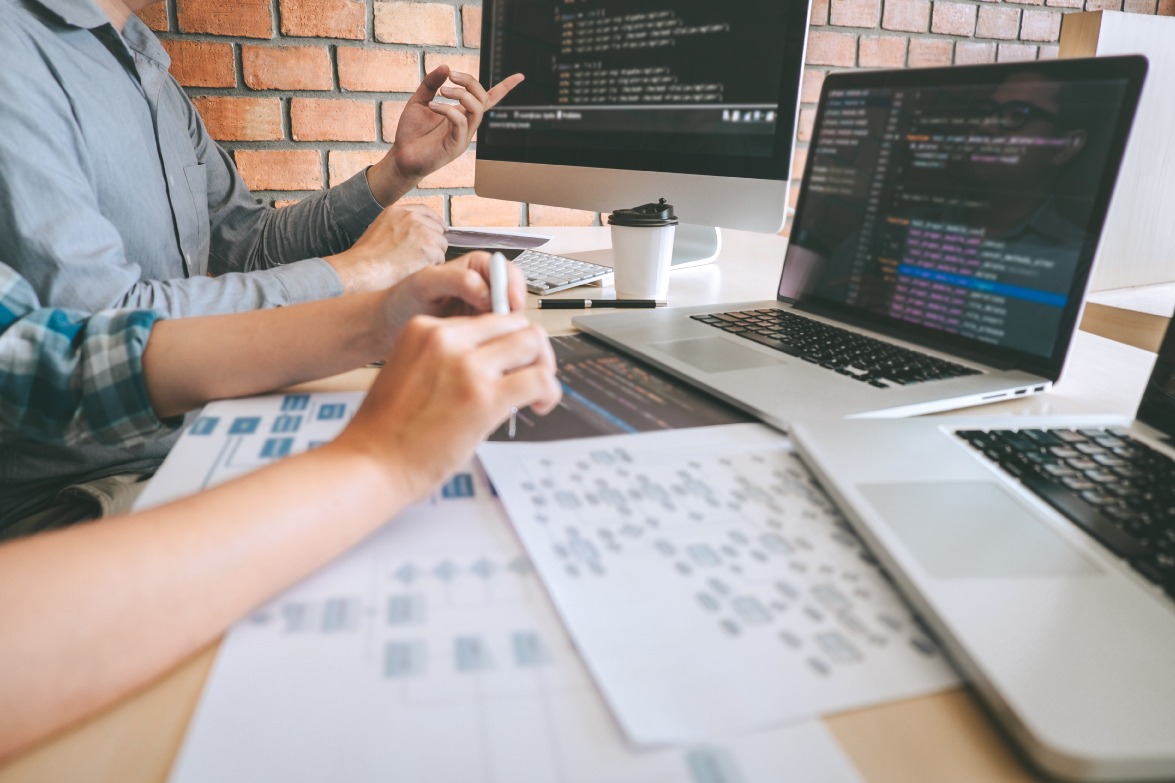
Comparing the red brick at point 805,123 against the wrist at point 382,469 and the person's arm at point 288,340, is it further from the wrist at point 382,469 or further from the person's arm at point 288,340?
the wrist at point 382,469

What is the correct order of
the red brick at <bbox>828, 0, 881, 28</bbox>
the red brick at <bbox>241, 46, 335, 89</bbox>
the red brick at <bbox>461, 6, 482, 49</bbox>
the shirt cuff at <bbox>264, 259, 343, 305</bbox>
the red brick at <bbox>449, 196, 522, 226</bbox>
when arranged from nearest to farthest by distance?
the shirt cuff at <bbox>264, 259, 343, 305</bbox>
the red brick at <bbox>241, 46, 335, 89</bbox>
the red brick at <bbox>461, 6, 482, 49</bbox>
the red brick at <bbox>449, 196, 522, 226</bbox>
the red brick at <bbox>828, 0, 881, 28</bbox>

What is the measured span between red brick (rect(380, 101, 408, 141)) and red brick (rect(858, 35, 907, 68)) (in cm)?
123

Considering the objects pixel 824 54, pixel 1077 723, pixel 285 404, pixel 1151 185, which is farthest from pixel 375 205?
pixel 824 54

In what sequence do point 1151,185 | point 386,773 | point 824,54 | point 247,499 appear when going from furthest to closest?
point 824,54, point 1151,185, point 247,499, point 386,773

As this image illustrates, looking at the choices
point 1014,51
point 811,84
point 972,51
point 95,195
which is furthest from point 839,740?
point 1014,51

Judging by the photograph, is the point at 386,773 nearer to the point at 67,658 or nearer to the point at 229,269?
the point at 67,658

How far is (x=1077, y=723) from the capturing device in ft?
0.85

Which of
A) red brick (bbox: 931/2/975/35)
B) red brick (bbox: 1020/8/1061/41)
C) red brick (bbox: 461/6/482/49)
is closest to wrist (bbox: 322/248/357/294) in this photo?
red brick (bbox: 461/6/482/49)

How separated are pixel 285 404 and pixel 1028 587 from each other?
1.64 feet

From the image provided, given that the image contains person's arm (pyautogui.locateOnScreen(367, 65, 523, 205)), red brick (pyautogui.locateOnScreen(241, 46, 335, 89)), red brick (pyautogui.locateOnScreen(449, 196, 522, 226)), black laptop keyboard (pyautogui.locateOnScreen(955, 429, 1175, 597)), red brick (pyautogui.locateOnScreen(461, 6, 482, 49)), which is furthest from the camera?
red brick (pyautogui.locateOnScreen(449, 196, 522, 226))

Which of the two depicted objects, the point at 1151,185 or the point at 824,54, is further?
the point at 824,54

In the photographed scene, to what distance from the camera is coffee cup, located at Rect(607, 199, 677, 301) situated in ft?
3.00

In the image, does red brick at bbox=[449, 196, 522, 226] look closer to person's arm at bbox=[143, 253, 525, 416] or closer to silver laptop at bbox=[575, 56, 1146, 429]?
silver laptop at bbox=[575, 56, 1146, 429]

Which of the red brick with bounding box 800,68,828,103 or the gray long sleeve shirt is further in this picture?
the red brick with bounding box 800,68,828,103
